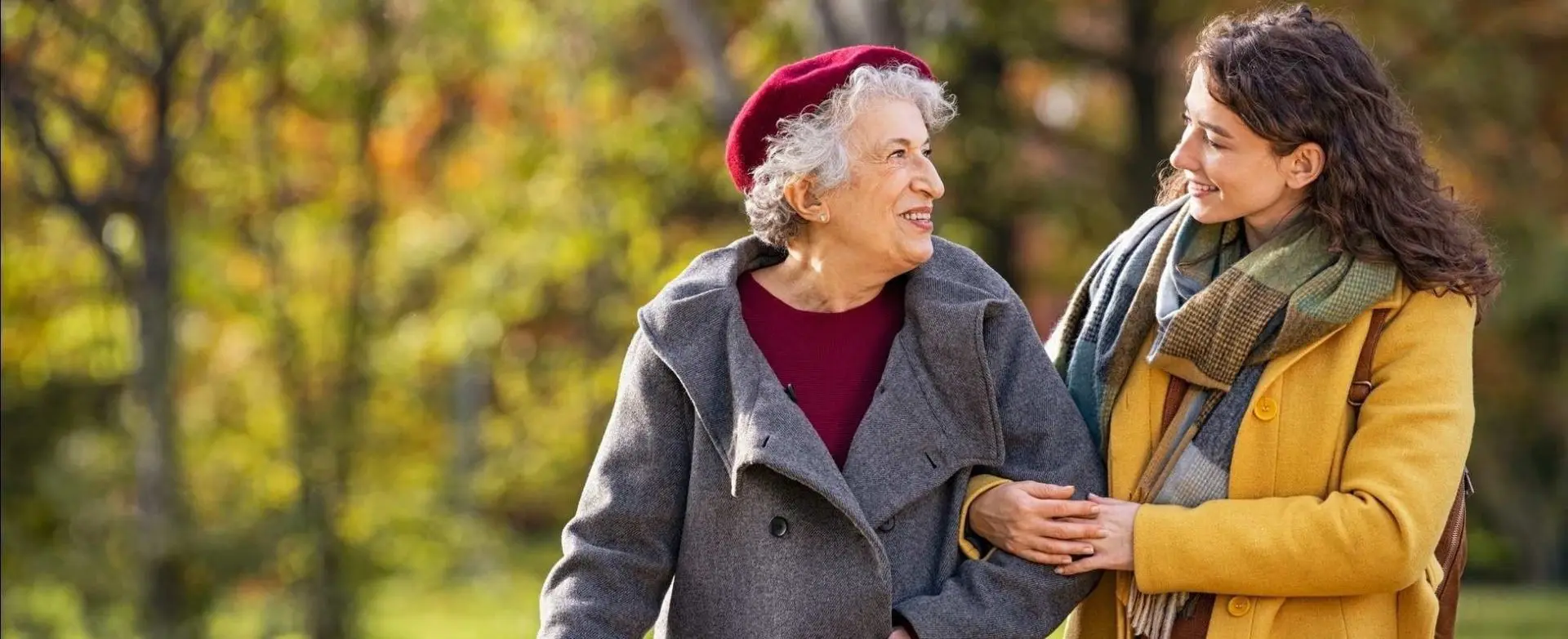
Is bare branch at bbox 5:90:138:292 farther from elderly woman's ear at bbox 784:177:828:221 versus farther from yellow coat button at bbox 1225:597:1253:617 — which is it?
yellow coat button at bbox 1225:597:1253:617

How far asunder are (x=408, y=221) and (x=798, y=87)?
8234 mm

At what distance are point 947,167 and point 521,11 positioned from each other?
7.48 ft

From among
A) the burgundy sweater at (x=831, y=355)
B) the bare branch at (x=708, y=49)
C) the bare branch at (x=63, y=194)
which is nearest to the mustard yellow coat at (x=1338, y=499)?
the burgundy sweater at (x=831, y=355)

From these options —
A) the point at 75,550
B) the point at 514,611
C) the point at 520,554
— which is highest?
the point at 75,550

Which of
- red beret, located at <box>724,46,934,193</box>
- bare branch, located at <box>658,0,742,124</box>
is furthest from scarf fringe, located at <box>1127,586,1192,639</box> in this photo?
bare branch, located at <box>658,0,742,124</box>

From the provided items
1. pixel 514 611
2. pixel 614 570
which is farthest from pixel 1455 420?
pixel 514 611

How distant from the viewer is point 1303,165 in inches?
104

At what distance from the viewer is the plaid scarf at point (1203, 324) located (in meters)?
2.57

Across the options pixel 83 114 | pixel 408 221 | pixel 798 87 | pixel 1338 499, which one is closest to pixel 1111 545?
pixel 1338 499

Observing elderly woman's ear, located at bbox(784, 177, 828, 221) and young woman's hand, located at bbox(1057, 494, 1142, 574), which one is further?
elderly woman's ear, located at bbox(784, 177, 828, 221)

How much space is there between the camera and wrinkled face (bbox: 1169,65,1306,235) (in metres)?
2.63

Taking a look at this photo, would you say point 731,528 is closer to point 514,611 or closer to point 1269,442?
A: point 1269,442

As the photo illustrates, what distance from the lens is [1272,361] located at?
262 centimetres

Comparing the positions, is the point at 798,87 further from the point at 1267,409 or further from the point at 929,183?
the point at 1267,409
